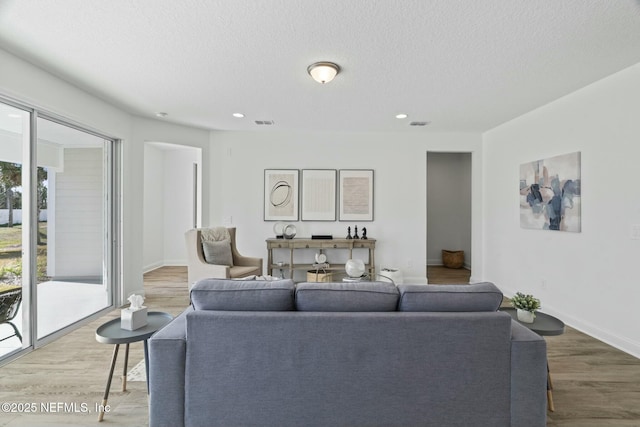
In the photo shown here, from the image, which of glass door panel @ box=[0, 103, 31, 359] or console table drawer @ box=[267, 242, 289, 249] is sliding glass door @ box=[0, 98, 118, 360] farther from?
console table drawer @ box=[267, 242, 289, 249]

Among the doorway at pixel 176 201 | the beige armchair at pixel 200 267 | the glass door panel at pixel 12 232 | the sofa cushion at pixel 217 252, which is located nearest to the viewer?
the glass door panel at pixel 12 232

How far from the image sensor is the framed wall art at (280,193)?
4.93 m

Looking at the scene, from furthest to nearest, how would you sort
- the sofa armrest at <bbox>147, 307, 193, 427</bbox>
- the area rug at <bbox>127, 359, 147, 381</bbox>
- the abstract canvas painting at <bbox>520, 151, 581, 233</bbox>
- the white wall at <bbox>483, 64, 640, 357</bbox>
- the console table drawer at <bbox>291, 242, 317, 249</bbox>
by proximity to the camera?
1. the console table drawer at <bbox>291, 242, 317, 249</bbox>
2. the abstract canvas painting at <bbox>520, 151, 581, 233</bbox>
3. the white wall at <bbox>483, 64, 640, 357</bbox>
4. the area rug at <bbox>127, 359, 147, 381</bbox>
5. the sofa armrest at <bbox>147, 307, 193, 427</bbox>

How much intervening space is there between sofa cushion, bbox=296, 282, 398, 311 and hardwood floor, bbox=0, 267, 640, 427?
1214 millimetres

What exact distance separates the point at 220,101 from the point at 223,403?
10.1 feet

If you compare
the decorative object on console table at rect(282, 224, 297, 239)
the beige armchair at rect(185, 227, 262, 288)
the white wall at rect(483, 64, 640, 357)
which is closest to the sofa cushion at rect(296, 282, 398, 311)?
the beige armchair at rect(185, 227, 262, 288)

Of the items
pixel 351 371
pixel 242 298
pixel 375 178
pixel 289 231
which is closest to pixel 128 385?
pixel 242 298

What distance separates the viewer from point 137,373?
7.41ft

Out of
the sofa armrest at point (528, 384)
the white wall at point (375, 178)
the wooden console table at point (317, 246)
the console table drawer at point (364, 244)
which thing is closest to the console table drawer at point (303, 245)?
the wooden console table at point (317, 246)

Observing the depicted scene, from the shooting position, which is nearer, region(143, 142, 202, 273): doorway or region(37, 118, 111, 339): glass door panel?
region(37, 118, 111, 339): glass door panel

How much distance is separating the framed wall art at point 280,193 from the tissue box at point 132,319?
3.14m

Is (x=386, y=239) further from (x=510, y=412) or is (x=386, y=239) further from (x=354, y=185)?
(x=510, y=412)

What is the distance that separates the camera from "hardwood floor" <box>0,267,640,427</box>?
1.79 meters

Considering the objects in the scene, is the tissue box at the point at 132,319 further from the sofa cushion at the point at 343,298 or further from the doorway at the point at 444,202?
the doorway at the point at 444,202
